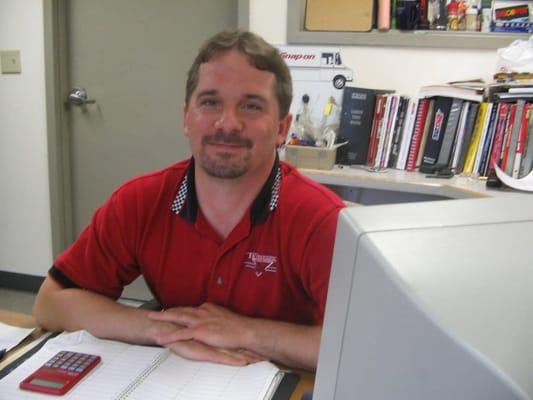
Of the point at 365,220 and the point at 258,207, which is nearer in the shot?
the point at 365,220

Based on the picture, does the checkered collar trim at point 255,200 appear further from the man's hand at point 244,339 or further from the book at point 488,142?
the book at point 488,142

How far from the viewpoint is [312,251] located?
105 cm

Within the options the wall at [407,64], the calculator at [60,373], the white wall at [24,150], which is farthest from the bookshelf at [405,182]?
the white wall at [24,150]

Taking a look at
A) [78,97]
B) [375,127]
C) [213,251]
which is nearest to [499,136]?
[375,127]

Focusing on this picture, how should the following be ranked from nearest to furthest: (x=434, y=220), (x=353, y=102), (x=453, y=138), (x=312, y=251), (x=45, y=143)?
(x=434, y=220) → (x=312, y=251) → (x=453, y=138) → (x=353, y=102) → (x=45, y=143)

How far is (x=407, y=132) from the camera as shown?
2.11m

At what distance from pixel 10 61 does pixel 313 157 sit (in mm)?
1860

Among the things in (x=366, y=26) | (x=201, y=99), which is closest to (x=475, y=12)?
(x=366, y=26)

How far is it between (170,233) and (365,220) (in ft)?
2.69

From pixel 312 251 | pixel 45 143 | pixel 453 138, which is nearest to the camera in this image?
pixel 312 251

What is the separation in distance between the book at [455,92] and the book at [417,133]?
4cm

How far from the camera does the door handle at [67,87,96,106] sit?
279cm

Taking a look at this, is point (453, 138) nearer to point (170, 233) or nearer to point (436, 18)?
point (436, 18)

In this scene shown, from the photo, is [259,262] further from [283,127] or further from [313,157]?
[313,157]
